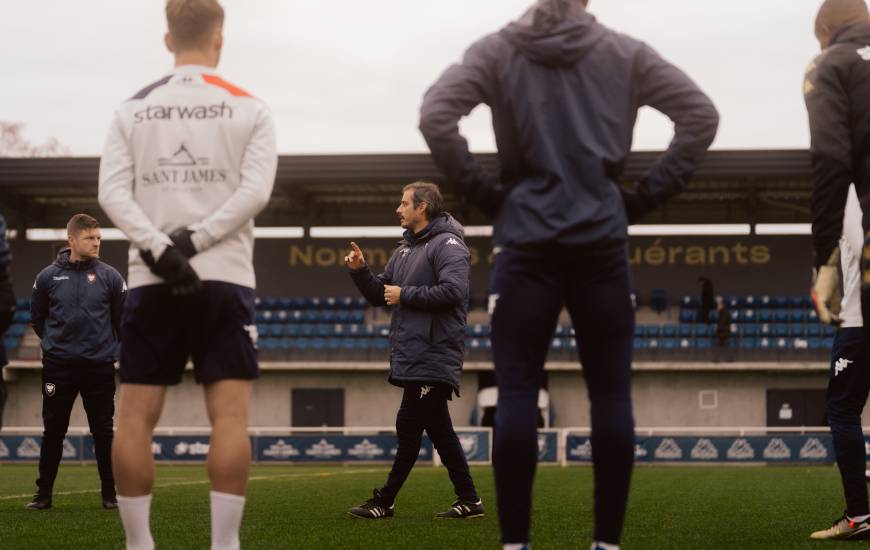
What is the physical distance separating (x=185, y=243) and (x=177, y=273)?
17cm

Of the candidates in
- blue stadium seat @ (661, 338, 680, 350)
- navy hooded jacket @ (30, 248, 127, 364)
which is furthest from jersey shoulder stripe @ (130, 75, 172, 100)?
blue stadium seat @ (661, 338, 680, 350)

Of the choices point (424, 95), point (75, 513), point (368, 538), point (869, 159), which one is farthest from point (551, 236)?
point (75, 513)

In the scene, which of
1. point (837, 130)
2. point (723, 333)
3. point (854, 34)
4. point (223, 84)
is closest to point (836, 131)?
point (837, 130)

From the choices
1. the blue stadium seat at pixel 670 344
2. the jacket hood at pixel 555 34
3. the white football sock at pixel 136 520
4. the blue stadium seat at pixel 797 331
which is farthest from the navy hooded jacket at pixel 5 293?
the blue stadium seat at pixel 797 331

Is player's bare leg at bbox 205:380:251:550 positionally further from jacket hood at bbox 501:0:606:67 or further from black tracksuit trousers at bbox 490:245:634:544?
jacket hood at bbox 501:0:606:67

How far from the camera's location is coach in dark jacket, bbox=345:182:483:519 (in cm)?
697

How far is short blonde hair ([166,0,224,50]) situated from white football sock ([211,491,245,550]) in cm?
165

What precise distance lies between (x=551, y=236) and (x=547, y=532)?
3.01 metres

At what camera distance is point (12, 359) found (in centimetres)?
2877

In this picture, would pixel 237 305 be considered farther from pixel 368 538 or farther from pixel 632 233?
pixel 632 233

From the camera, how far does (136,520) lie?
409cm

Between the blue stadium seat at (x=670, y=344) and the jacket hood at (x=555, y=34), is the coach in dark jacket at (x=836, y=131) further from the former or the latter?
the blue stadium seat at (x=670, y=344)

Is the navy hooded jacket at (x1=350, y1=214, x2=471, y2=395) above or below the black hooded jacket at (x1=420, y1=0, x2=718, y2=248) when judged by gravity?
below

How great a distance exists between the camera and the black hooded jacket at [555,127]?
12.0 ft
